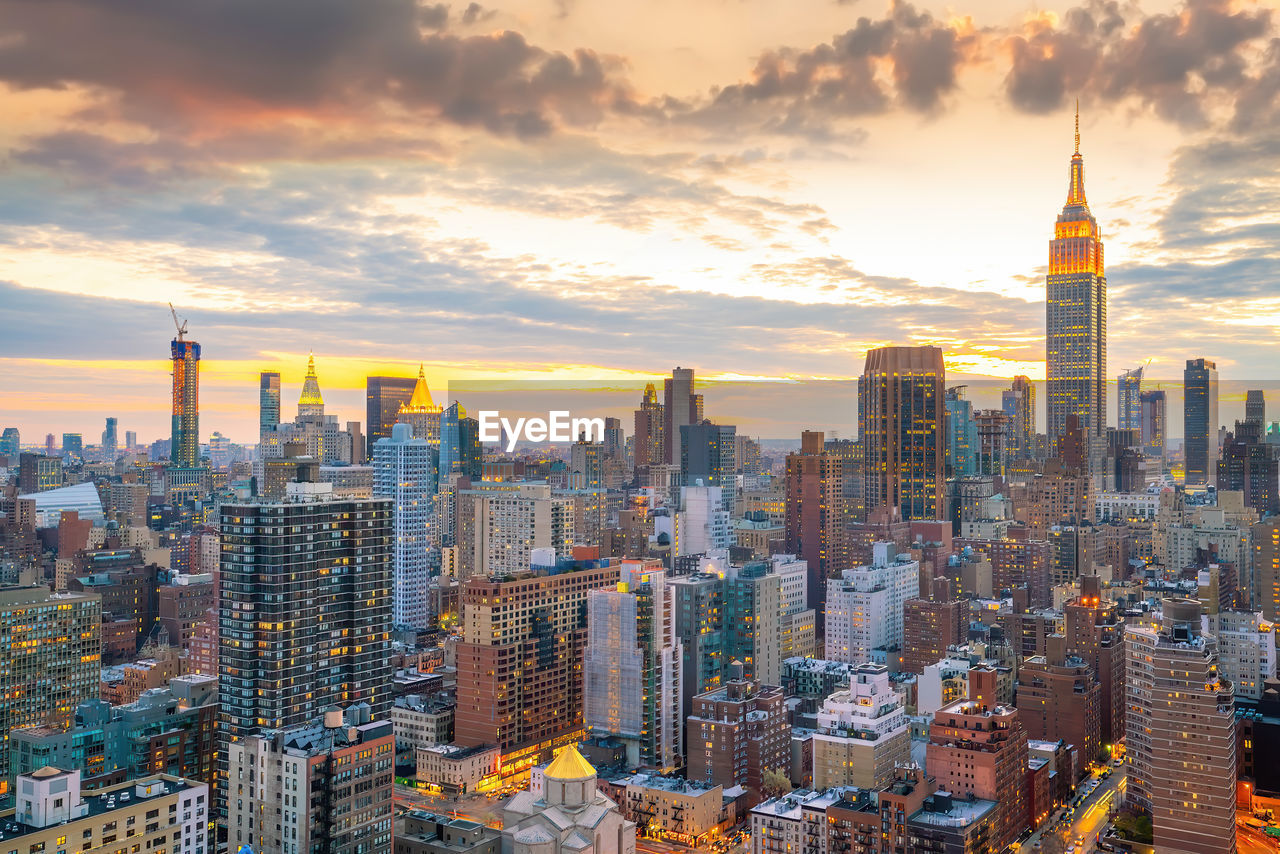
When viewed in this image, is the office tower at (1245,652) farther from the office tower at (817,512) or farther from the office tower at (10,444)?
the office tower at (10,444)

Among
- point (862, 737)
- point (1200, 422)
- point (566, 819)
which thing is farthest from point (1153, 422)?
point (566, 819)

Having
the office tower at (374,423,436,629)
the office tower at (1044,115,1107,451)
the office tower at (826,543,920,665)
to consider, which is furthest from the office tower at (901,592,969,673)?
the office tower at (1044,115,1107,451)

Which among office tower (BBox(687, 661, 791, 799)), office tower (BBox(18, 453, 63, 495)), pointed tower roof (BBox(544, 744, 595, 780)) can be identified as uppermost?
office tower (BBox(18, 453, 63, 495))

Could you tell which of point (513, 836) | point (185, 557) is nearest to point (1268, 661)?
point (513, 836)

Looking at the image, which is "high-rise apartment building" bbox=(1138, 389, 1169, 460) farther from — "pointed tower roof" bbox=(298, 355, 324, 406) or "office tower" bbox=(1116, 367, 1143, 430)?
"pointed tower roof" bbox=(298, 355, 324, 406)

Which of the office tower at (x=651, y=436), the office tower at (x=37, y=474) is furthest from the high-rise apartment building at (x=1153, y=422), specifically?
the office tower at (x=37, y=474)

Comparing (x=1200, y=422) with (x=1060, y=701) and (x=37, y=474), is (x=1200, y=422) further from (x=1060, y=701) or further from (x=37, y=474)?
(x=37, y=474)
